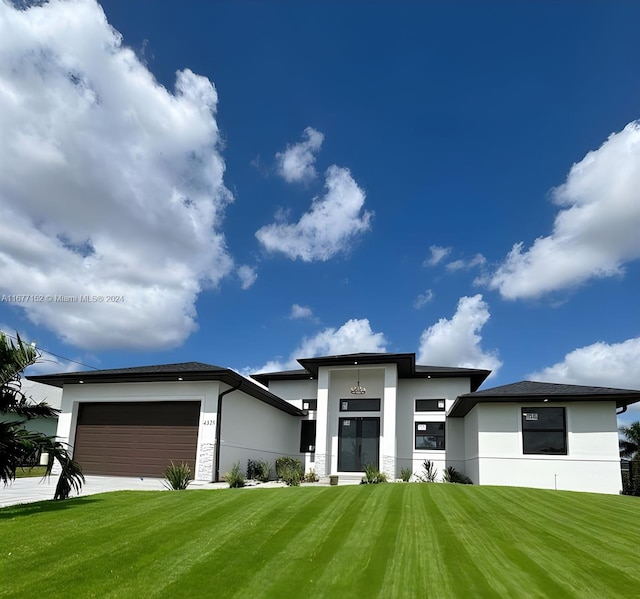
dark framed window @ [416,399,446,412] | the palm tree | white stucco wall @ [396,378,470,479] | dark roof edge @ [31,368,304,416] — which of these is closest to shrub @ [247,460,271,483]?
dark roof edge @ [31,368,304,416]

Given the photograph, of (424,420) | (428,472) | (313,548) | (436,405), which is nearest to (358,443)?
(424,420)

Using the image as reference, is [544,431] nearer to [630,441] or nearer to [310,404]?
Answer: [310,404]

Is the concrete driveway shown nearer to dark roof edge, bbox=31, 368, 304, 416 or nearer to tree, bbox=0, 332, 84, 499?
tree, bbox=0, 332, 84, 499

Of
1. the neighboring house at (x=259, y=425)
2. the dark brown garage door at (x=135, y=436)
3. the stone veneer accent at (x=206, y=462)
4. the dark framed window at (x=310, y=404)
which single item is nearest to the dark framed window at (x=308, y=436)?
the dark framed window at (x=310, y=404)

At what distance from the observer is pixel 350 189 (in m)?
18.2

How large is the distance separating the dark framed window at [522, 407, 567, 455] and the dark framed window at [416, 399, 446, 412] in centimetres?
580

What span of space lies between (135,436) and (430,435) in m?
13.0

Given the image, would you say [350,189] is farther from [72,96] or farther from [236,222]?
[72,96]

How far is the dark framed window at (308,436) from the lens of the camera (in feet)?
79.2

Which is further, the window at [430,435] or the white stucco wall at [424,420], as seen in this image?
the window at [430,435]

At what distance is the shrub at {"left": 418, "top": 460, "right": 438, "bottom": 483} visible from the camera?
68.5 ft

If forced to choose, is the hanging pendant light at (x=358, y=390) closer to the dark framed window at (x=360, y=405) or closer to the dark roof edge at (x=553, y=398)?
the dark framed window at (x=360, y=405)

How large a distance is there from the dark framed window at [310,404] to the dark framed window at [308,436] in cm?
63

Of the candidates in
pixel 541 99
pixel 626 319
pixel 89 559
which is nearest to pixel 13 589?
pixel 89 559
